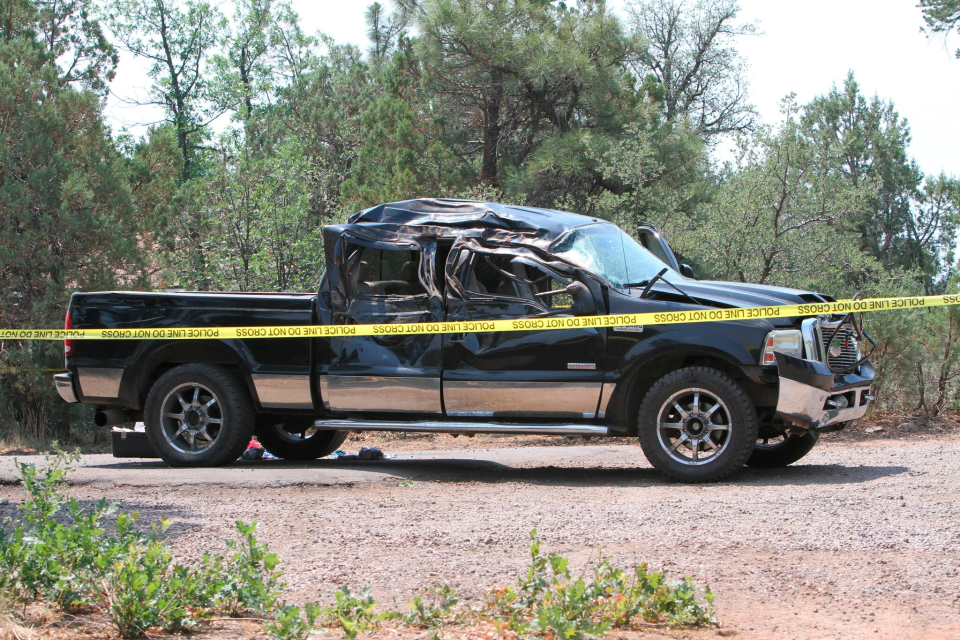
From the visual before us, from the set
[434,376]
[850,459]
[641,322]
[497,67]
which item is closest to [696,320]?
[641,322]

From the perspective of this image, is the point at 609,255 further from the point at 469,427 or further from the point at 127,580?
the point at 127,580

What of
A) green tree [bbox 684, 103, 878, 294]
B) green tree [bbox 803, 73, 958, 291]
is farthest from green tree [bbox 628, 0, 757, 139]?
green tree [bbox 684, 103, 878, 294]

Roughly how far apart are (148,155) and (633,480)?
16.1 meters

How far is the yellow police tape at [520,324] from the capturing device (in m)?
6.99

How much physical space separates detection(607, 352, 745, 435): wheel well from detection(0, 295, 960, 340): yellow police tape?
33 centimetres

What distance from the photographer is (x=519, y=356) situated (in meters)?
7.48

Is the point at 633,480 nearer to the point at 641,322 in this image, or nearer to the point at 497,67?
the point at 641,322

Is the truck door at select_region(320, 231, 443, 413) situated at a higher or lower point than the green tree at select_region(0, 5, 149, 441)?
lower

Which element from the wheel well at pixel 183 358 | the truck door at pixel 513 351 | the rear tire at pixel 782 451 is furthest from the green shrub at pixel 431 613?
the wheel well at pixel 183 358

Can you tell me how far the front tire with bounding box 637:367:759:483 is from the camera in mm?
6914

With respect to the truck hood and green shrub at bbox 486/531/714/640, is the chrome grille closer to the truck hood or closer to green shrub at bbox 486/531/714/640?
the truck hood

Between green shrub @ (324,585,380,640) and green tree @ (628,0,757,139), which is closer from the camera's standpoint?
green shrub @ (324,585,380,640)

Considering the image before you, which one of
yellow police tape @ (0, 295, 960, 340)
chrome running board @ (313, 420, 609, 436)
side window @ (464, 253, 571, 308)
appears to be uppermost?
side window @ (464, 253, 571, 308)

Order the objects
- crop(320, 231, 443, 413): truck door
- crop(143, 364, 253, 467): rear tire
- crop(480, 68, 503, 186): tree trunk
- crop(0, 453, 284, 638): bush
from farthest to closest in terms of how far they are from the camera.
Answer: crop(480, 68, 503, 186): tree trunk
crop(143, 364, 253, 467): rear tire
crop(320, 231, 443, 413): truck door
crop(0, 453, 284, 638): bush
